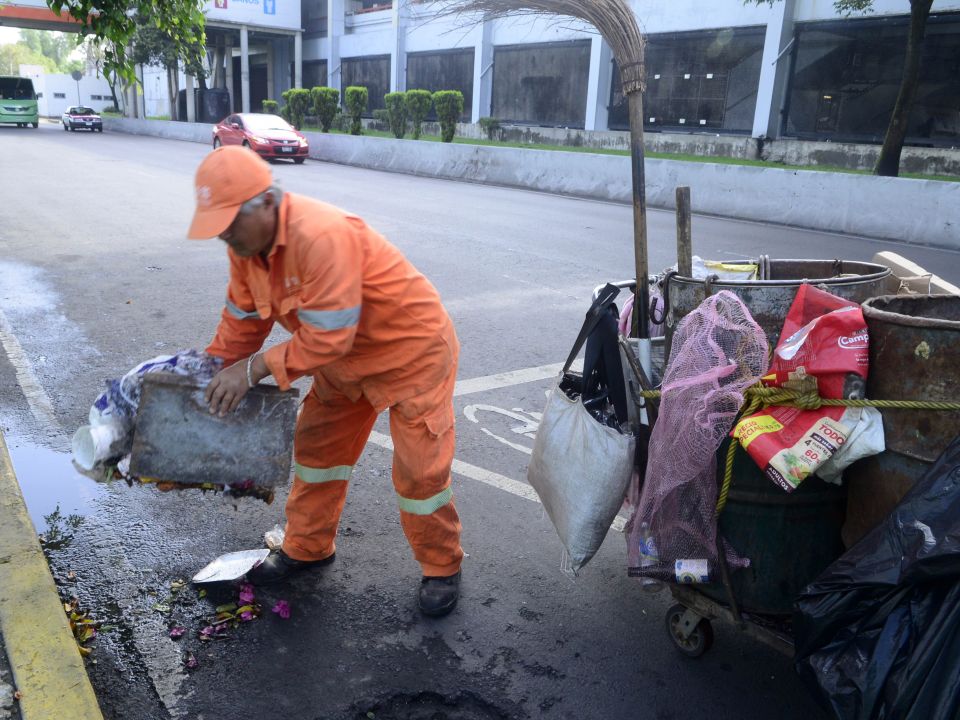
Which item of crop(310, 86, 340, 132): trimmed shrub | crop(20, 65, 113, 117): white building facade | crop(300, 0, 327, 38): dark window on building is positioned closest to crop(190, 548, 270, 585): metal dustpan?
crop(310, 86, 340, 132): trimmed shrub

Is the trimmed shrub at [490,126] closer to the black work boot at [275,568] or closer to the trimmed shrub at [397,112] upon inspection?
the trimmed shrub at [397,112]

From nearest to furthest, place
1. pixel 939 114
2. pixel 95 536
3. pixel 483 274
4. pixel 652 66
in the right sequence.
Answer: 1. pixel 95 536
2. pixel 483 274
3. pixel 939 114
4. pixel 652 66

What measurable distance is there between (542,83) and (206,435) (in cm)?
2669

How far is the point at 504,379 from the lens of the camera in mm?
5469

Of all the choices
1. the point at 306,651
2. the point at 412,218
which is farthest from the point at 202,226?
the point at 412,218

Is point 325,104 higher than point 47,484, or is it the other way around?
point 325,104

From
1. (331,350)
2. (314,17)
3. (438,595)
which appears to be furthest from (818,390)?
(314,17)

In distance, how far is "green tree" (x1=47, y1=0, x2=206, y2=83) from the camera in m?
4.85

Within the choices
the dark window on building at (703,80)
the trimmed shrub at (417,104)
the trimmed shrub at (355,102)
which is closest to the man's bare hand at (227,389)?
the dark window on building at (703,80)

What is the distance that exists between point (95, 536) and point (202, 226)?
1.76 m

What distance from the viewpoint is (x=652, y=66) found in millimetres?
24219

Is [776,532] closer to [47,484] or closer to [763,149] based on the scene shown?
[47,484]

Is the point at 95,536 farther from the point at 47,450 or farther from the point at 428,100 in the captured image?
the point at 428,100

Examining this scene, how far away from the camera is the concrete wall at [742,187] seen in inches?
484
